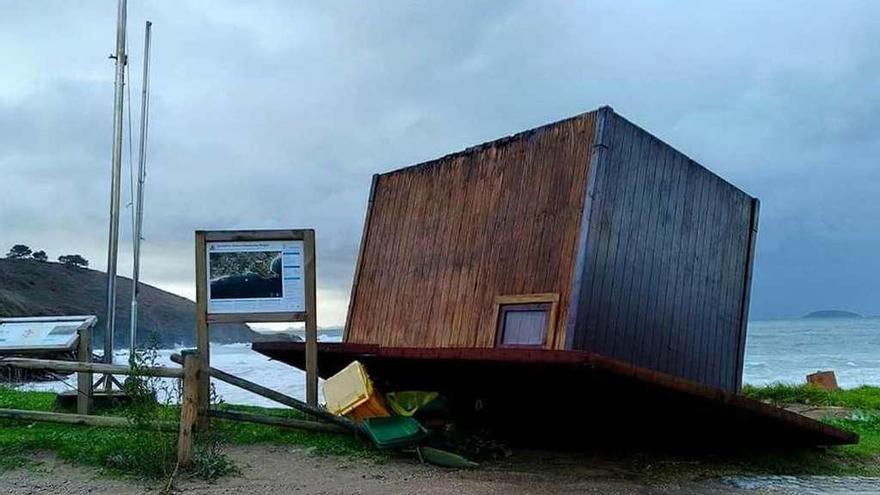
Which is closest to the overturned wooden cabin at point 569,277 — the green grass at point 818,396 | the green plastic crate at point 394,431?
the green plastic crate at point 394,431

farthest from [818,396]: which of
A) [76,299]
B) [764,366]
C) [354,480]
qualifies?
[76,299]

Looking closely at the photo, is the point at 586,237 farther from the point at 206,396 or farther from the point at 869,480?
the point at 206,396

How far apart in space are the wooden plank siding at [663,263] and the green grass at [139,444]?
2702mm

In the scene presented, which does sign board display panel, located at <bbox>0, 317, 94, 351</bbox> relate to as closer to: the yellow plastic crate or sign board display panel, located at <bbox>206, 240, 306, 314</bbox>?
sign board display panel, located at <bbox>206, 240, 306, 314</bbox>

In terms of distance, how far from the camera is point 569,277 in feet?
23.8

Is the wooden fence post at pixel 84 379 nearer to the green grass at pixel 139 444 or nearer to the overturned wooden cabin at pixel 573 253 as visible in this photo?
the green grass at pixel 139 444

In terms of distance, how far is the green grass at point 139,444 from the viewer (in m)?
5.84

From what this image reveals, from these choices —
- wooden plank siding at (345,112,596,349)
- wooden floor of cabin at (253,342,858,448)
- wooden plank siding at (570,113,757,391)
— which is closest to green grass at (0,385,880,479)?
wooden floor of cabin at (253,342,858,448)

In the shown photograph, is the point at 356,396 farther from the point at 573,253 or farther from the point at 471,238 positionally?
the point at 573,253

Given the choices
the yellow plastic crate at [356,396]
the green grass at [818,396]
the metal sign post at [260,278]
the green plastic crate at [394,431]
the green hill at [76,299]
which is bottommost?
the green hill at [76,299]

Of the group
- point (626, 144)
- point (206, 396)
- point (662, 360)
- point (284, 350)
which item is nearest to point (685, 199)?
point (626, 144)

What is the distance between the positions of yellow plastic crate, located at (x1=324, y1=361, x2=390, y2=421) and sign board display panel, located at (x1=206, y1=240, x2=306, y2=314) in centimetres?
84

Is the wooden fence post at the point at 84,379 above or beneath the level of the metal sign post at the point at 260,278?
beneath

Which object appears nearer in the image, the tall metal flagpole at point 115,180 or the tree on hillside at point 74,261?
the tall metal flagpole at point 115,180
